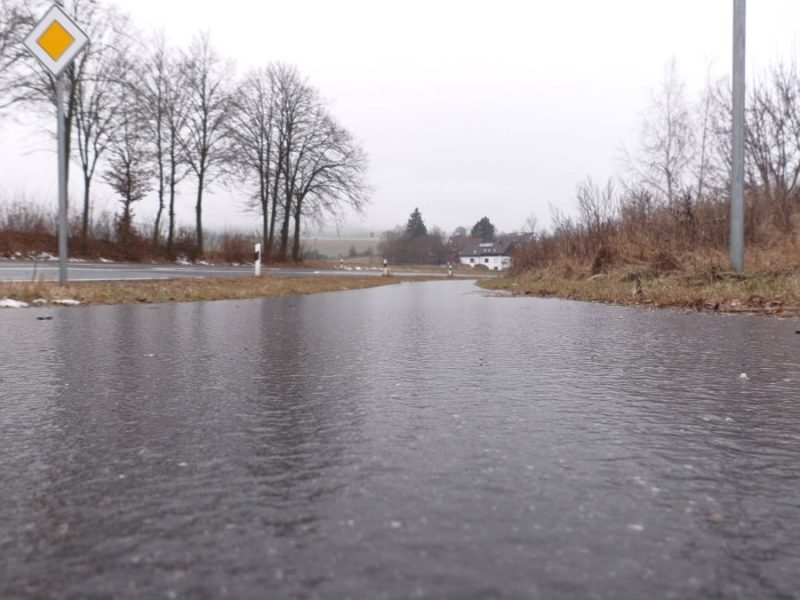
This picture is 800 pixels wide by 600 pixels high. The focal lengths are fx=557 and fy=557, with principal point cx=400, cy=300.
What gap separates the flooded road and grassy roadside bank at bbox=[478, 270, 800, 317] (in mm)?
3573

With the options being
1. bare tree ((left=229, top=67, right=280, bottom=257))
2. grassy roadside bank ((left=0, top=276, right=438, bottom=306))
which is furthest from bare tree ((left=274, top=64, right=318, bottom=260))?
grassy roadside bank ((left=0, top=276, right=438, bottom=306))

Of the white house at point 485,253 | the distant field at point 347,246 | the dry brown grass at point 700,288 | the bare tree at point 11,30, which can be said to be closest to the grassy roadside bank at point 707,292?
the dry brown grass at point 700,288

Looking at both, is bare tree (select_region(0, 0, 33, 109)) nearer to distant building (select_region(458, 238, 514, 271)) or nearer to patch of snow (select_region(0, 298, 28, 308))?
patch of snow (select_region(0, 298, 28, 308))

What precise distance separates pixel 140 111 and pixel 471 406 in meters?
27.2

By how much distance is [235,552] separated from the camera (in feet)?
2.75

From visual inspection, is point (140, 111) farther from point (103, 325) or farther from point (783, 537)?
point (783, 537)


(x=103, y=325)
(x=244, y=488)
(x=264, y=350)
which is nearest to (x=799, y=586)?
(x=244, y=488)

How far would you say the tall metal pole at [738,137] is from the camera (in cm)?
750

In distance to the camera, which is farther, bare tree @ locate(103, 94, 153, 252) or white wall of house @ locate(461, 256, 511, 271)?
white wall of house @ locate(461, 256, 511, 271)

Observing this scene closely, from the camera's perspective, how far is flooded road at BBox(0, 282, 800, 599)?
2.57ft

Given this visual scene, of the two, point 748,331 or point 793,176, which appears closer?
point 748,331

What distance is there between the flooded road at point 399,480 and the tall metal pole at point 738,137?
18.9 feet

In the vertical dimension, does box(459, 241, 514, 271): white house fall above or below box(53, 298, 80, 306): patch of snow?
above

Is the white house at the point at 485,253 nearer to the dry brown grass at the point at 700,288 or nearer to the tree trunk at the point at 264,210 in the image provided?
the tree trunk at the point at 264,210
